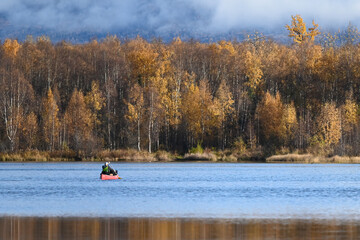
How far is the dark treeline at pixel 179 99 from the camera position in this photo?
8850 cm

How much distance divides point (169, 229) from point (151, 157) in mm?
63660

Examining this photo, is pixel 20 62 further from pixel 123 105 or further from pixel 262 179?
pixel 262 179

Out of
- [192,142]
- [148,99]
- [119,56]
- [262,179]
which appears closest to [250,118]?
[192,142]

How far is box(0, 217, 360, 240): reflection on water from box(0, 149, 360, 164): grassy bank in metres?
58.8

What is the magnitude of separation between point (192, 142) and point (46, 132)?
20308mm

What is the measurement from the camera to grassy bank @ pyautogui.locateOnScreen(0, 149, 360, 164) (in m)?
84.0

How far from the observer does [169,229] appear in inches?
896

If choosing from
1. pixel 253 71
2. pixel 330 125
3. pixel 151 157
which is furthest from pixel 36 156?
pixel 330 125

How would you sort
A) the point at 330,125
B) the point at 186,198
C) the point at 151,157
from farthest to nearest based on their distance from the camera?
the point at 151,157, the point at 330,125, the point at 186,198

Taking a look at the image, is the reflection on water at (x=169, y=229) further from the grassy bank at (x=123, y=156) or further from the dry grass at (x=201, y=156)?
the dry grass at (x=201, y=156)

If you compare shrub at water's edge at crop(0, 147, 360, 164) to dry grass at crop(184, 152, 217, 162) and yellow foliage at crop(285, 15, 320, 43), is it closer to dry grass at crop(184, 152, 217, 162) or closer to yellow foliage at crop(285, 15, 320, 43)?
dry grass at crop(184, 152, 217, 162)

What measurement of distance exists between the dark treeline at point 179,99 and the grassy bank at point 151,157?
1243 millimetres

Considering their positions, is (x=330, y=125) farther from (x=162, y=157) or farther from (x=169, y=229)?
(x=169, y=229)

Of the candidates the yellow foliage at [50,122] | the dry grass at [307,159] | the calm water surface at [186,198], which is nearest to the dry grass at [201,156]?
the dry grass at [307,159]
